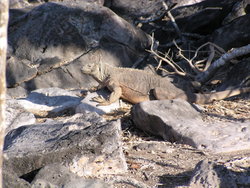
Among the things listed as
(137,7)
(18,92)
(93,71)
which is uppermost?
(137,7)

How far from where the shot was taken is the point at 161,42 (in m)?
11.6

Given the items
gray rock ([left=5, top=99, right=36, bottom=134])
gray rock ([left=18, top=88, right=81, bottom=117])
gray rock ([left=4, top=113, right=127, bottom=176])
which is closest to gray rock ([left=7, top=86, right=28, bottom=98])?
gray rock ([left=18, top=88, right=81, bottom=117])

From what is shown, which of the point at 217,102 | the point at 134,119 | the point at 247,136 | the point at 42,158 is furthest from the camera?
the point at 217,102

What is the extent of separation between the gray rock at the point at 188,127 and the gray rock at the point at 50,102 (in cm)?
196

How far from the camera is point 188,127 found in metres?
5.50

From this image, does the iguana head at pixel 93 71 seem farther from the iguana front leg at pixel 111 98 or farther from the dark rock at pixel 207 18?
the dark rock at pixel 207 18

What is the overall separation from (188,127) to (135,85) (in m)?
2.62

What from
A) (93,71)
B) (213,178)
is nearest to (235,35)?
(93,71)

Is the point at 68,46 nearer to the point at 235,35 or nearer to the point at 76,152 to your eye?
the point at 235,35

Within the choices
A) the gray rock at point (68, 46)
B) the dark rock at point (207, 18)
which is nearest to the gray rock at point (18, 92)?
the gray rock at point (68, 46)

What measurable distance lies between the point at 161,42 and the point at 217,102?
4.70m

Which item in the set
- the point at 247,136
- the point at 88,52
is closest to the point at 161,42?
the point at 88,52

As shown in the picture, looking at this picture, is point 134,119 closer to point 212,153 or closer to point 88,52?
point 212,153

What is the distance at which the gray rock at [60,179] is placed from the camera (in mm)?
3434
